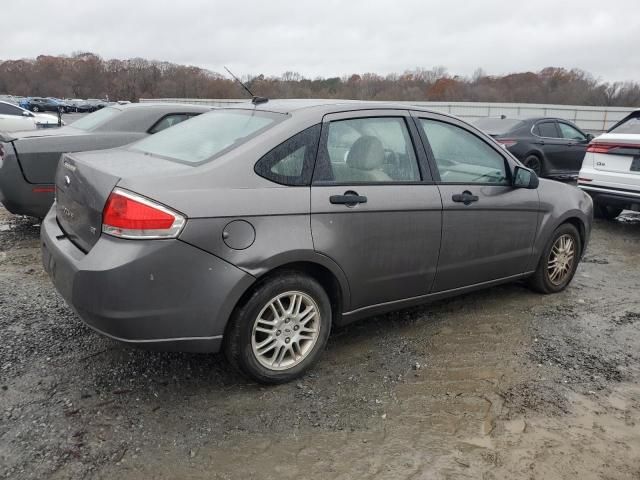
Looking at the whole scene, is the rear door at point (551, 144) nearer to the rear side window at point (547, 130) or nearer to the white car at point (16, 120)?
the rear side window at point (547, 130)

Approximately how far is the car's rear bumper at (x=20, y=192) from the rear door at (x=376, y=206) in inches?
138

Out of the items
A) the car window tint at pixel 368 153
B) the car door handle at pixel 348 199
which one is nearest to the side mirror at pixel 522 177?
the car window tint at pixel 368 153

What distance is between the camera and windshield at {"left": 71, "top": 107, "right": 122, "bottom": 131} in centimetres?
616

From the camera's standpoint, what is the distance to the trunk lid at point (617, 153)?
6.75m

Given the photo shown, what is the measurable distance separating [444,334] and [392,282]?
747mm

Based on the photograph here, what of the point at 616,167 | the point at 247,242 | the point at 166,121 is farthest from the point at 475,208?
the point at 616,167

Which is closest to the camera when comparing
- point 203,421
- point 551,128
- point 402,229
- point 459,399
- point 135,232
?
point 135,232

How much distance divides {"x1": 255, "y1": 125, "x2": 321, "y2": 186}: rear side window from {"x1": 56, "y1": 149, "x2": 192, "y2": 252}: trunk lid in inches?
17.1

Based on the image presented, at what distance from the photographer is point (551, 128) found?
11.2m

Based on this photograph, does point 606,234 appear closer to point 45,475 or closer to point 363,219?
point 363,219

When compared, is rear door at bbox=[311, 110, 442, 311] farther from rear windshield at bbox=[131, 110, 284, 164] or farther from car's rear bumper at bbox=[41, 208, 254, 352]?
car's rear bumper at bbox=[41, 208, 254, 352]

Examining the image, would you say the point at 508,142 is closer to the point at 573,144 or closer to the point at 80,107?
the point at 573,144

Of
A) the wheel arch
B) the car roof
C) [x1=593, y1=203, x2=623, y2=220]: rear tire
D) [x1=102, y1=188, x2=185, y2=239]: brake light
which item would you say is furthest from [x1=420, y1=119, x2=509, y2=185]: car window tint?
[x1=593, y1=203, x2=623, y2=220]: rear tire

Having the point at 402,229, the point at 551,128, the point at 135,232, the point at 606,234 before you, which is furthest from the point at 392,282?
the point at 551,128
